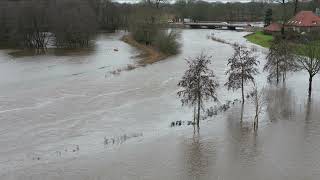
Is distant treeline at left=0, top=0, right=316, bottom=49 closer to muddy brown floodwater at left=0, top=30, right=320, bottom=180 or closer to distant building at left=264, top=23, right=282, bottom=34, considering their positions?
distant building at left=264, top=23, right=282, bottom=34

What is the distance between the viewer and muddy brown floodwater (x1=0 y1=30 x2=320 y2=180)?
69.5ft

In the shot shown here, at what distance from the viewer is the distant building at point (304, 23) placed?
7719 cm

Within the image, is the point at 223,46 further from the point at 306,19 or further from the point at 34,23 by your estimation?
the point at 34,23

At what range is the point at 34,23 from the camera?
71812 mm

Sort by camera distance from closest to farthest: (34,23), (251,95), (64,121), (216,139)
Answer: (216,139)
(64,121)
(251,95)
(34,23)

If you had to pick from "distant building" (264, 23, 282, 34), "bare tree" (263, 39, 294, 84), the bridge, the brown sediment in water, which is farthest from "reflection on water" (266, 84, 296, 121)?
the bridge

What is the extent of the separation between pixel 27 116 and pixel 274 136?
1444cm

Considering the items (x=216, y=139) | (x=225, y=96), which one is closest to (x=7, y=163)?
(x=216, y=139)

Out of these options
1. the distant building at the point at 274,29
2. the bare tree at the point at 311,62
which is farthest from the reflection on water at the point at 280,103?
the distant building at the point at 274,29

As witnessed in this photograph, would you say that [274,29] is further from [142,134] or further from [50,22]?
[142,134]

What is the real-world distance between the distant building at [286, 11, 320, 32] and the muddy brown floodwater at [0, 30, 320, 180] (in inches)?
1428

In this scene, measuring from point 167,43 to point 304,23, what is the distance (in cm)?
2708

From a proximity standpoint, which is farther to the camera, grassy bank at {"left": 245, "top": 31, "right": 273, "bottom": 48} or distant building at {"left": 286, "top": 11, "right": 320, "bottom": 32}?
distant building at {"left": 286, "top": 11, "right": 320, "bottom": 32}

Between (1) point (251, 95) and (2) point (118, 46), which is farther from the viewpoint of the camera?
(2) point (118, 46)
